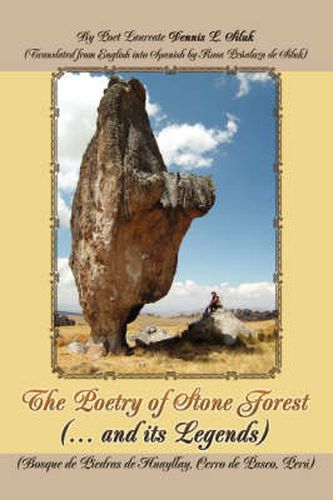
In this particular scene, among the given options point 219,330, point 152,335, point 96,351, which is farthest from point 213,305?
point 96,351

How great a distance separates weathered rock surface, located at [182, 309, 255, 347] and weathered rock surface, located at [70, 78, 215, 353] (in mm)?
2733

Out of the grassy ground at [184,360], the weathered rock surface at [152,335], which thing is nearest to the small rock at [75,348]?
the grassy ground at [184,360]

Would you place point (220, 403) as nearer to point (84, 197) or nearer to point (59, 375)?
point (59, 375)

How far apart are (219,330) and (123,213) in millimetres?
6594

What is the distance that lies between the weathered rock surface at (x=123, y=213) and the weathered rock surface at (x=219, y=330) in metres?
2.73

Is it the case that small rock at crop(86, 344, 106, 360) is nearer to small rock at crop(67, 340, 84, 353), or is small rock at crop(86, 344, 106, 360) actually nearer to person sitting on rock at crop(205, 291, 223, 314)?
small rock at crop(67, 340, 84, 353)

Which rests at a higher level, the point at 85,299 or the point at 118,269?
the point at 118,269

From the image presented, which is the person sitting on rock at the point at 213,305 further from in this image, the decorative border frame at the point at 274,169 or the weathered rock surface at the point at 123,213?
the decorative border frame at the point at 274,169

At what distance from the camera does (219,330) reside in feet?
64.3

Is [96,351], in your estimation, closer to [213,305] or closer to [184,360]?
[184,360]

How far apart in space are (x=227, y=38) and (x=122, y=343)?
36.0 ft

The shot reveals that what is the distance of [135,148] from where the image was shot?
56.1ft

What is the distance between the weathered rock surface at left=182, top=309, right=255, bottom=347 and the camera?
63.4ft
